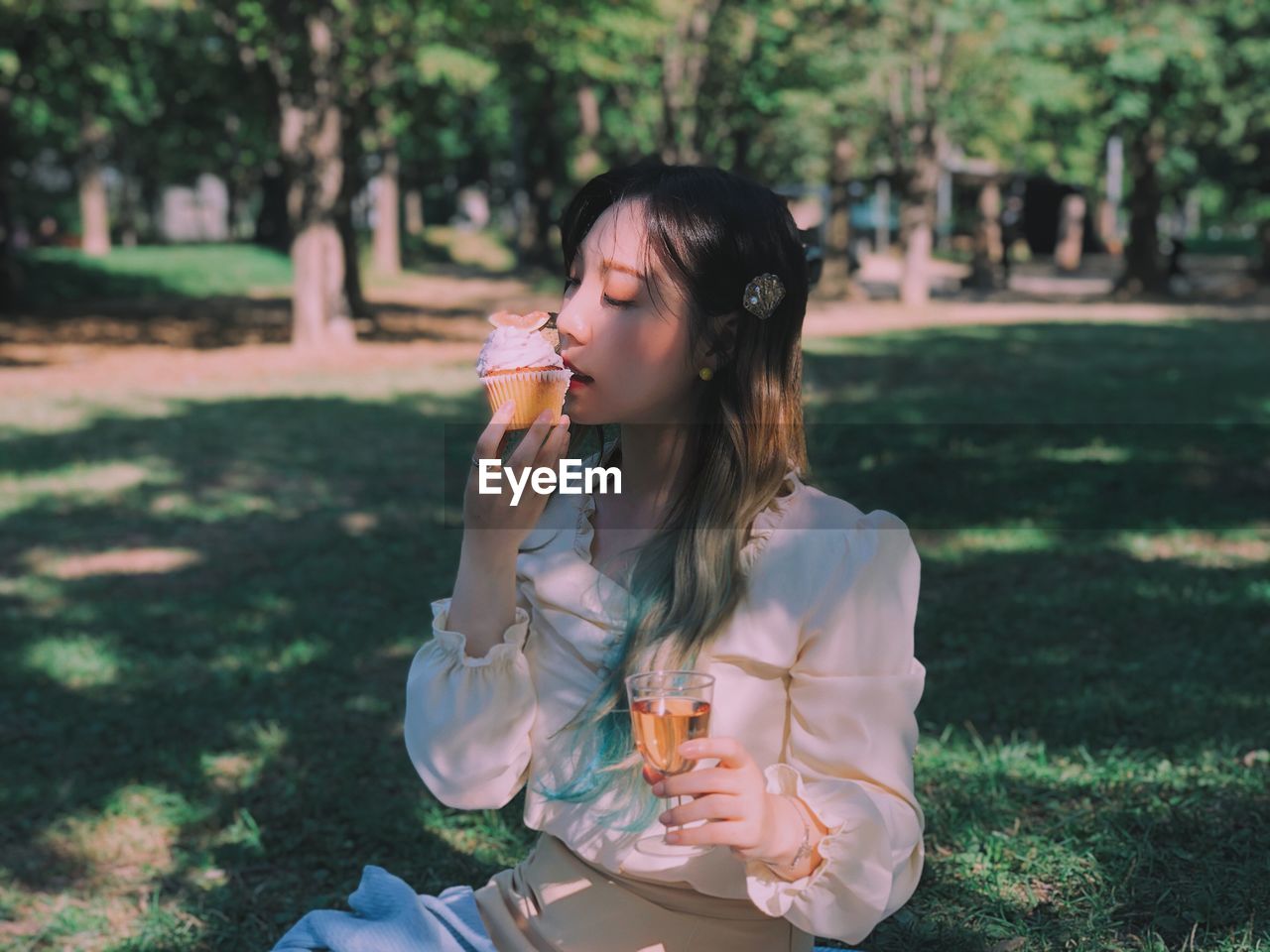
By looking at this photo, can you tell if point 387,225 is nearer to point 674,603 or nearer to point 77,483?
point 77,483

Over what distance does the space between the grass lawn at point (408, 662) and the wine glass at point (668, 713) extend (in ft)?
5.79

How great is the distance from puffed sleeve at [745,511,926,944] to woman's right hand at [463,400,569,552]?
42 centimetres

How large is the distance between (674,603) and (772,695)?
196 mm

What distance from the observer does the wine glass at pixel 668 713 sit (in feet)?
5.68

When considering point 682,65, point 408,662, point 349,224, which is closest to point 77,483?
point 408,662

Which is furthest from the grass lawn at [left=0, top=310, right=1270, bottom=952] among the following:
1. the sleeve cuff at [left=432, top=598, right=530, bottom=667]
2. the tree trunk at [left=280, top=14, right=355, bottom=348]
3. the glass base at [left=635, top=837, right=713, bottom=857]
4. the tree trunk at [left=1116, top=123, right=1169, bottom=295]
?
the tree trunk at [left=1116, top=123, right=1169, bottom=295]

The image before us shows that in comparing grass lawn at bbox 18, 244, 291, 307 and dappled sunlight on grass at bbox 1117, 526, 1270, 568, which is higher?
grass lawn at bbox 18, 244, 291, 307

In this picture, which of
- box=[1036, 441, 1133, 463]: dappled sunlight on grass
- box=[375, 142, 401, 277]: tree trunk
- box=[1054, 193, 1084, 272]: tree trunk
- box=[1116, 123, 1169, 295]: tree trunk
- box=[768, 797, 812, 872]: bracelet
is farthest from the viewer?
box=[1054, 193, 1084, 272]: tree trunk

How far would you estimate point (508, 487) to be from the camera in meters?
2.03

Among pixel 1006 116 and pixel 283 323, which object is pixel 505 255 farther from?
pixel 283 323

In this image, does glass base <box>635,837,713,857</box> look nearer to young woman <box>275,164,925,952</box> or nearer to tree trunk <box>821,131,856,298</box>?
young woman <box>275,164,925,952</box>

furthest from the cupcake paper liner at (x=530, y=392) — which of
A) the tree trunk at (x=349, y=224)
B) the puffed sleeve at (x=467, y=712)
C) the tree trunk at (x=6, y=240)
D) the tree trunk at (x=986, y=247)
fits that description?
the tree trunk at (x=986, y=247)

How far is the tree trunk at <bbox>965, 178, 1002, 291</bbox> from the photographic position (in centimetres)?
3172

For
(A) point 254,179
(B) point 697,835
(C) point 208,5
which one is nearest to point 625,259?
(B) point 697,835
